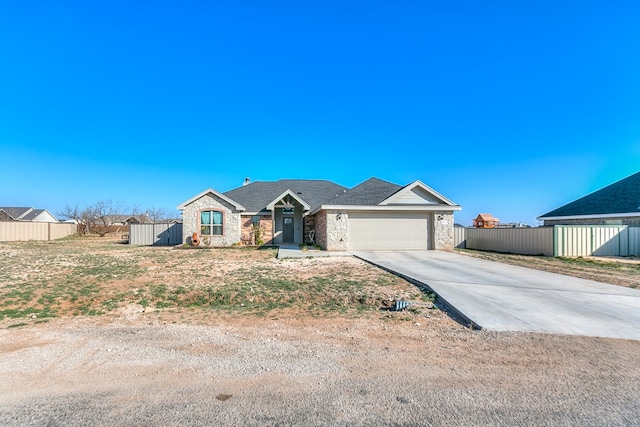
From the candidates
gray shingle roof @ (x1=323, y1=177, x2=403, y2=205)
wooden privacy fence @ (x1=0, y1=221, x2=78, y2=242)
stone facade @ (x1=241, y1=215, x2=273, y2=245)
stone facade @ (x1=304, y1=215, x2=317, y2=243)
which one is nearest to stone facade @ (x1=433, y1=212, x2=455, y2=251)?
gray shingle roof @ (x1=323, y1=177, x2=403, y2=205)

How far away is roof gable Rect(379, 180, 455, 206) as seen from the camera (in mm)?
17188

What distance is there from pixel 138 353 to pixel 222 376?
139 cm

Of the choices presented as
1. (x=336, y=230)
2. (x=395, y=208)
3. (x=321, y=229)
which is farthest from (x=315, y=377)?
(x=321, y=229)

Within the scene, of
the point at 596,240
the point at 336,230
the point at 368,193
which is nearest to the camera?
the point at 596,240

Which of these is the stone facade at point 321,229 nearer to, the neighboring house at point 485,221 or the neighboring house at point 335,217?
the neighboring house at point 335,217

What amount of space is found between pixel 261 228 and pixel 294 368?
18.7 meters

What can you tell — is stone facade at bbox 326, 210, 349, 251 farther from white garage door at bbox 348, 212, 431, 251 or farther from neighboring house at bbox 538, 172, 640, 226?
neighboring house at bbox 538, 172, 640, 226

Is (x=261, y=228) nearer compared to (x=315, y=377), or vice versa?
(x=315, y=377)

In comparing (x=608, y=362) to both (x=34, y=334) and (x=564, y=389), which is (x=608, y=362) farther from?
(x=34, y=334)

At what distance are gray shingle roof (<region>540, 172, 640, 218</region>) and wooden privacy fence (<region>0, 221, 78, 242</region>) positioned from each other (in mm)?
42803

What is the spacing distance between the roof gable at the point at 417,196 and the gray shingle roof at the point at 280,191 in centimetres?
702

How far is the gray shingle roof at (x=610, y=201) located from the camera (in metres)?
19.1

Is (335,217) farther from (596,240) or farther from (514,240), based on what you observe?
(596,240)

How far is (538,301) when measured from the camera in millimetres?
6199
